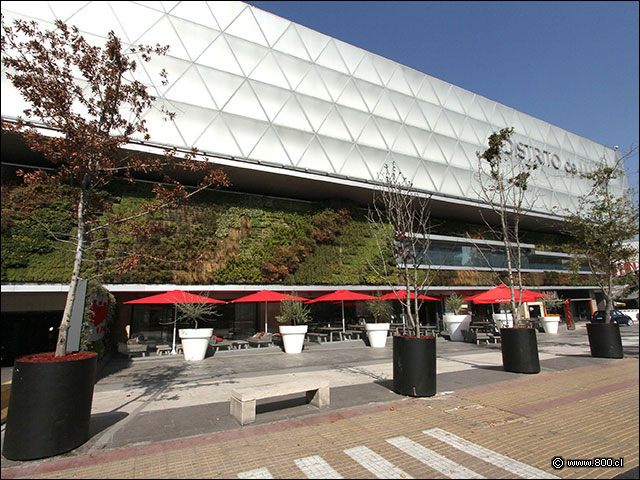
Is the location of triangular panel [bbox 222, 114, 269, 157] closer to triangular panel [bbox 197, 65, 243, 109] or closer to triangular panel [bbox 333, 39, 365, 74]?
triangular panel [bbox 197, 65, 243, 109]

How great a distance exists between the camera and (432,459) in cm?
416

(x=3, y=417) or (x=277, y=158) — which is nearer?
(x=3, y=417)

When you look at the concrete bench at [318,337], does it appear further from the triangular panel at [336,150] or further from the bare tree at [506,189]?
the triangular panel at [336,150]

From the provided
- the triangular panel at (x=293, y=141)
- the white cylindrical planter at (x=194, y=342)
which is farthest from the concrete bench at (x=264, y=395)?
the triangular panel at (x=293, y=141)

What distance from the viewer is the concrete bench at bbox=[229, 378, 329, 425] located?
5.43m

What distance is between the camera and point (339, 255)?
70.8 feet

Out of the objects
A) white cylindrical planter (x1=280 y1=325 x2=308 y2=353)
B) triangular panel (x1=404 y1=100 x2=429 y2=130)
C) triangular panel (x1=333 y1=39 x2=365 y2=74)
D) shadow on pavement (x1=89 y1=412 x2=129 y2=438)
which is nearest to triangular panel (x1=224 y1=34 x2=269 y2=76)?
triangular panel (x1=333 y1=39 x2=365 y2=74)

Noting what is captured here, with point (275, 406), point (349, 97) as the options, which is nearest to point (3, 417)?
point (275, 406)

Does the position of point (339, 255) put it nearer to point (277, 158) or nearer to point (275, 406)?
point (277, 158)

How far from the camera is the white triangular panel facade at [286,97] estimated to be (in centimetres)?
1773

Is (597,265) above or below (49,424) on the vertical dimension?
above

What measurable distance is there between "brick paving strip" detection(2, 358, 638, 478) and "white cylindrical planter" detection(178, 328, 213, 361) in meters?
8.74

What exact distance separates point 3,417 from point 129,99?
245 inches

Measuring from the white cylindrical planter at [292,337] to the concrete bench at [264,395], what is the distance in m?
8.24
